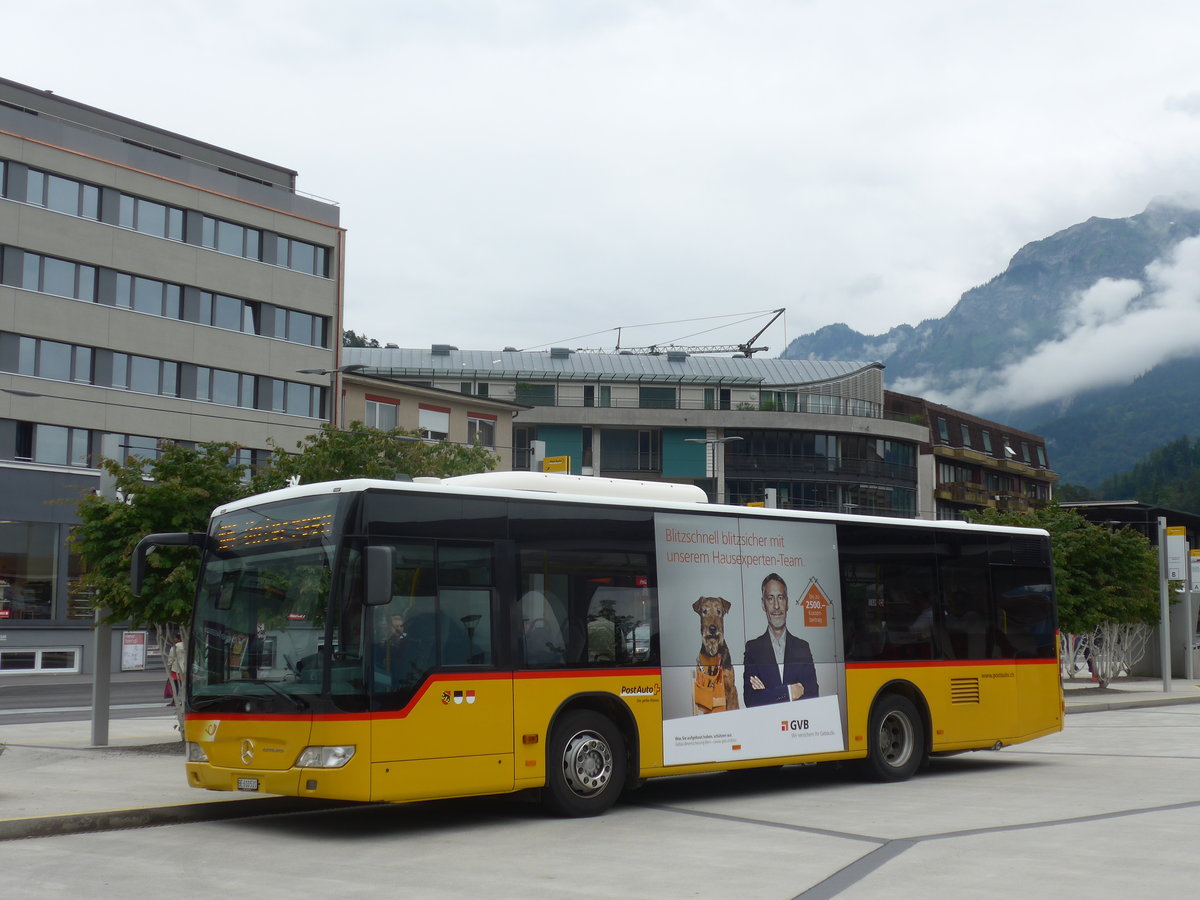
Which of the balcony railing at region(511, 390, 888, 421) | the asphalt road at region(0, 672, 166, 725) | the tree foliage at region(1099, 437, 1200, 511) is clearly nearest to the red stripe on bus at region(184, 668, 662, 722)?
the asphalt road at region(0, 672, 166, 725)

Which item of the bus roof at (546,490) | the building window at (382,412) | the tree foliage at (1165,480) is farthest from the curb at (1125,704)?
the tree foliage at (1165,480)

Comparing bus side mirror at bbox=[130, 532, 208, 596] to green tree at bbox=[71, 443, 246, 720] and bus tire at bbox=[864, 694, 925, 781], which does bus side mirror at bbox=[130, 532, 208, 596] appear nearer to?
green tree at bbox=[71, 443, 246, 720]

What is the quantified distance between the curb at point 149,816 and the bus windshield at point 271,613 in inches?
41.2

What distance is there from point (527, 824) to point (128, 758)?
24.4 feet

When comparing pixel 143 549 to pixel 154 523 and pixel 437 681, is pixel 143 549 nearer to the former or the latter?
pixel 437 681

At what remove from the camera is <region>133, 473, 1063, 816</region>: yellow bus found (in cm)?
1106

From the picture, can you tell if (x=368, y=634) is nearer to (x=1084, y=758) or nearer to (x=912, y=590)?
(x=912, y=590)

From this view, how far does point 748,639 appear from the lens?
13.9m

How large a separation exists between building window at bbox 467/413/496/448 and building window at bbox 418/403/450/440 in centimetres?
140

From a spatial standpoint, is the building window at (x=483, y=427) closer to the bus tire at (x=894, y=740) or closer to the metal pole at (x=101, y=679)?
the metal pole at (x=101, y=679)

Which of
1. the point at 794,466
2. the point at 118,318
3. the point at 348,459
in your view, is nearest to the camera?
the point at 348,459

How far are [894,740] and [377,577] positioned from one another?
23.7 ft

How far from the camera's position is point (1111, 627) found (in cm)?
3597

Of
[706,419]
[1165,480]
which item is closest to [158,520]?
[706,419]
